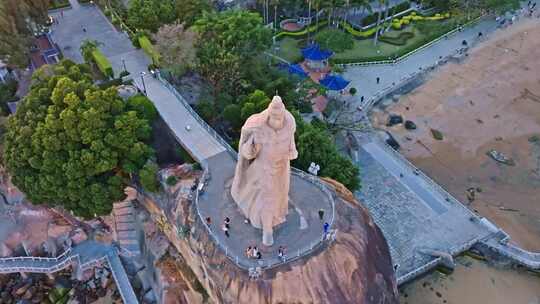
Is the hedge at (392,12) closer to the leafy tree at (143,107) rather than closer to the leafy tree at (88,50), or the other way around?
the leafy tree at (88,50)

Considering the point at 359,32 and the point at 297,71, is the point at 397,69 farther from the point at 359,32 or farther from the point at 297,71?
the point at 297,71

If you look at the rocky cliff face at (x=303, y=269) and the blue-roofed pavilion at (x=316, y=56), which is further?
the blue-roofed pavilion at (x=316, y=56)

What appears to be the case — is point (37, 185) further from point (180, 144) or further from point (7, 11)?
point (7, 11)

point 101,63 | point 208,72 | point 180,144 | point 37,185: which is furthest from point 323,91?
point 37,185

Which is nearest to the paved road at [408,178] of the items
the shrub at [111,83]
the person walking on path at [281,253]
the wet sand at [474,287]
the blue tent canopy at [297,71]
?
the wet sand at [474,287]

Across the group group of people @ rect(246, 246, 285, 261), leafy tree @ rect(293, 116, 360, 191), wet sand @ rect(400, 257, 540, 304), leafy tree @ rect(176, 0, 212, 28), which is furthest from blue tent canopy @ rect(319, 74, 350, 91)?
group of people @ rect(246, 246, 285, 261)

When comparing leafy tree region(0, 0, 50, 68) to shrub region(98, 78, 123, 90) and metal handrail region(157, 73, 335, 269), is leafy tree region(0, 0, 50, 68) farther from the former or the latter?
metal handrail region(157, 73, 335, 269)
